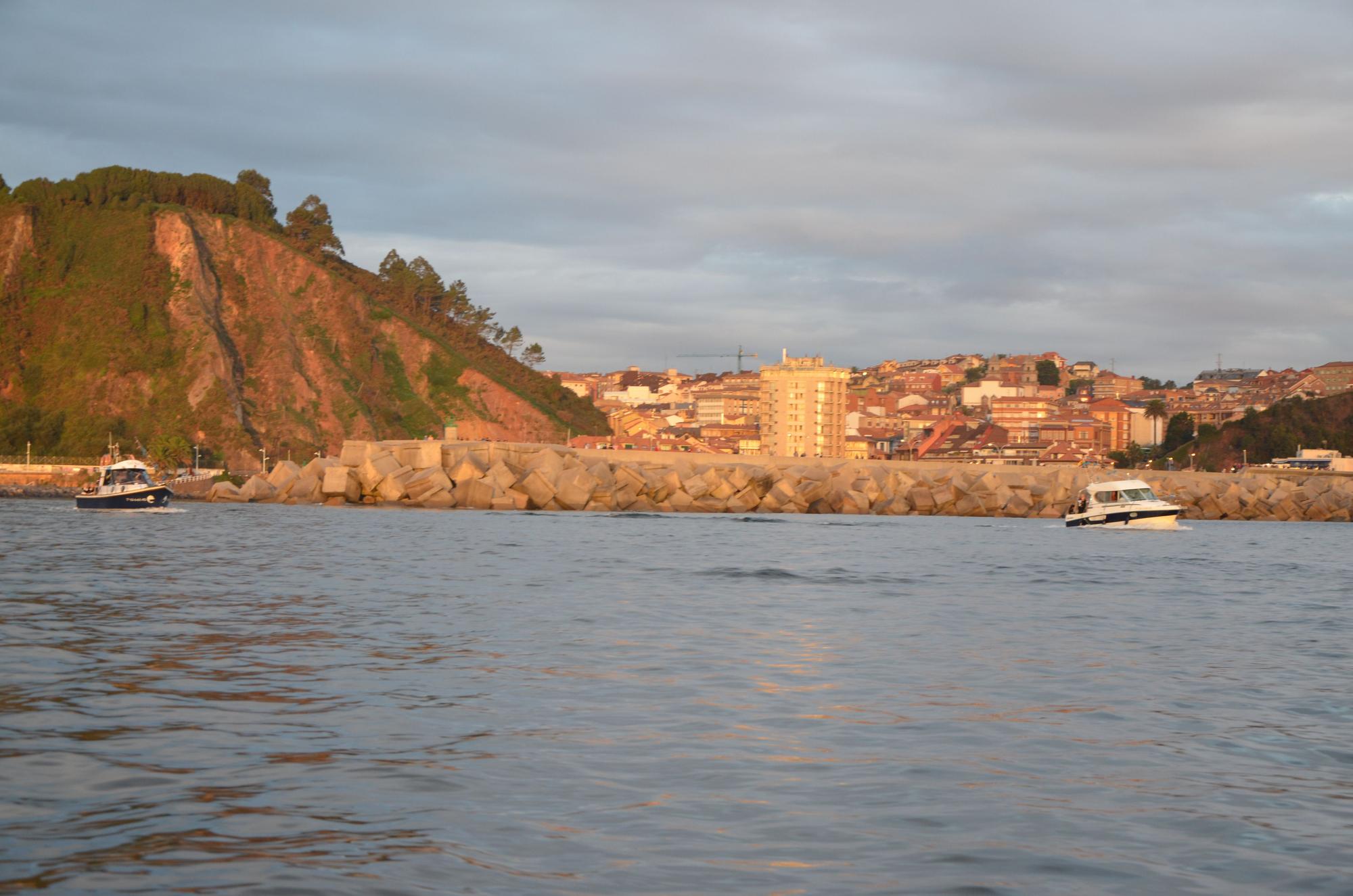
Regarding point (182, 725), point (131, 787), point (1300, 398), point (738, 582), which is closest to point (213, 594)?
point (738, 582)

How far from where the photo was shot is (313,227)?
113m

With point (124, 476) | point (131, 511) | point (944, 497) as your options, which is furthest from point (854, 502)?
point (124, 476)

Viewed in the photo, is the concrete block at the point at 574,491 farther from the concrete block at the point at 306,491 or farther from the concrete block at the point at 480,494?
the concrete block at the point at 306,491

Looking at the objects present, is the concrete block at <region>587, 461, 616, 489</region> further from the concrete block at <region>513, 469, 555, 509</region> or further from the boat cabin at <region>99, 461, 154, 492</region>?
the boat cabin at <region>99, 461, 154, 492</region>

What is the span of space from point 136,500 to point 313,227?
74457 mm

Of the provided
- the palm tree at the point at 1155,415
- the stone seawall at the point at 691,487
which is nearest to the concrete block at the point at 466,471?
the stone seawall at the point at 691,487

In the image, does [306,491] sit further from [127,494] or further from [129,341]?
[129,341]

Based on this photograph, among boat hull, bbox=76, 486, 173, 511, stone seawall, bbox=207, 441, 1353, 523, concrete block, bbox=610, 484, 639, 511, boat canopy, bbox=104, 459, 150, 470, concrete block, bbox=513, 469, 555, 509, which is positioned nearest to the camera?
boat hull, bbox=76, 486, 173, 511

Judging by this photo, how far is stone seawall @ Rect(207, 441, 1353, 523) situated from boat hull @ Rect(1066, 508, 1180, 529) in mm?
10746

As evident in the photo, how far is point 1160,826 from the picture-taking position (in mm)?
5660

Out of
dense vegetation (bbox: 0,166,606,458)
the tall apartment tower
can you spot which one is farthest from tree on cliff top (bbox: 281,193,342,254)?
the tall apartment tower

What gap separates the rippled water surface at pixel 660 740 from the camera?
4.95m

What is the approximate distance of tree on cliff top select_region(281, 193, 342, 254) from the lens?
112625 millimetres

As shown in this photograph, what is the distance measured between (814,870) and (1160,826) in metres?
1.74
